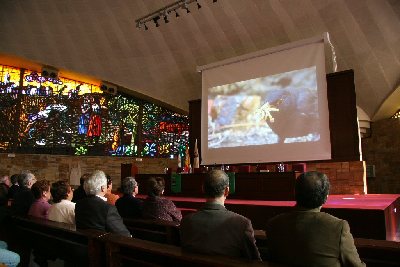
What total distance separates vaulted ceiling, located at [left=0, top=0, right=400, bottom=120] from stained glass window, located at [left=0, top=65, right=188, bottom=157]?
60 centimetres

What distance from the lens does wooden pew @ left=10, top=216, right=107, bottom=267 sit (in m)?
2.21

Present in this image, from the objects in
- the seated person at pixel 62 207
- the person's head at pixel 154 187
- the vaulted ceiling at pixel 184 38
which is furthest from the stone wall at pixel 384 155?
the seated person at pixel 62 207

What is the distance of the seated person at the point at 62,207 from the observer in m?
3.18

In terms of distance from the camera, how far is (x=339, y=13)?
7.77 m

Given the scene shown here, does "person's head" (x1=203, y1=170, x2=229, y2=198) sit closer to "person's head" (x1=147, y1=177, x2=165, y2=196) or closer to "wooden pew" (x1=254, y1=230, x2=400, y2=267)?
"wooden pew" (x1=254, y1=230, x2=400, y2=267)

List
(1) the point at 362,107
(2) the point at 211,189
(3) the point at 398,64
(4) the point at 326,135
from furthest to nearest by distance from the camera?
1. (1) the point at 362,107
2. (3) the point at 398,64
3. (4) the point at 326,135
4. (2) the point at 211,189

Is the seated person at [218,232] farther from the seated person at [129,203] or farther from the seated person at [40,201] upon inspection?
the seated person at [40,201]

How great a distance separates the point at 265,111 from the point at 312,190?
21.5 feet

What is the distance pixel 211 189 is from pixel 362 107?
25.6ft

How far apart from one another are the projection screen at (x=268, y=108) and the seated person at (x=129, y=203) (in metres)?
4.61

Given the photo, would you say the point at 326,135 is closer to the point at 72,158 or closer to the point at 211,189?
the point at 211,189

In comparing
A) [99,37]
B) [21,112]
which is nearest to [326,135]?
[99,37]

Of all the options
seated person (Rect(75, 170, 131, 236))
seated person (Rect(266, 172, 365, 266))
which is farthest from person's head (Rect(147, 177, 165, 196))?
seated person (Rect(266, 172, 365, 266))

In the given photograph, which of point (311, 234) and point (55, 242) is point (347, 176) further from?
point (311, 234)
